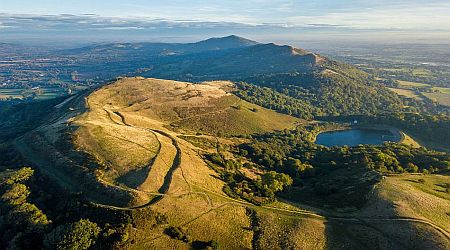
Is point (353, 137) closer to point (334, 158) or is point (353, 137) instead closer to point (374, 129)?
point (374, 129)

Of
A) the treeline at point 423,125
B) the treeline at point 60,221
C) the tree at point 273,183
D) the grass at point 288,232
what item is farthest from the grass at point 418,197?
the treeline at point 423,125

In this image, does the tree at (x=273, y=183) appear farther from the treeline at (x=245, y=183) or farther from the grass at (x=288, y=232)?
the grass at (x=288, y=232)

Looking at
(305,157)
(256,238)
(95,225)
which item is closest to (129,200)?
(95,225)

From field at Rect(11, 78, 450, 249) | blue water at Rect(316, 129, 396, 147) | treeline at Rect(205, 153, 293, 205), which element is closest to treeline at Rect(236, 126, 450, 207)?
field at Rect(11, 78, 450, 249)

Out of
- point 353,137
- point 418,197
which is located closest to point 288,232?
point 418,197

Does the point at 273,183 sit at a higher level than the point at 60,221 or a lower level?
lower

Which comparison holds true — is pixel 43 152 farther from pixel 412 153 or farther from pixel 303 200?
pixel 412 153
